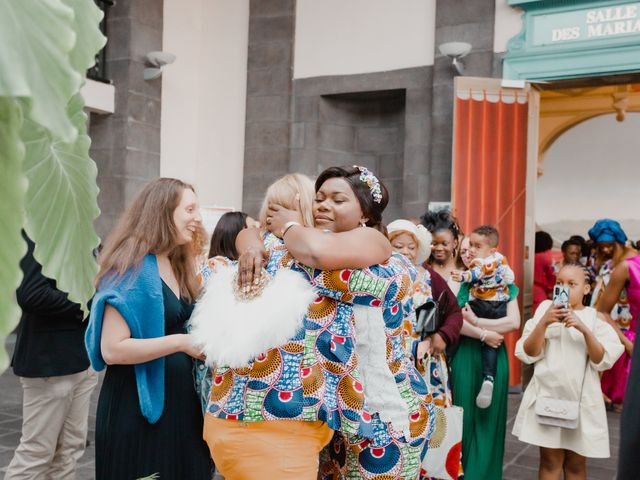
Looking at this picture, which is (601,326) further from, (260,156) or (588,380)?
(260,156)

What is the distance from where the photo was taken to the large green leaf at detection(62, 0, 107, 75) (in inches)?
13.4

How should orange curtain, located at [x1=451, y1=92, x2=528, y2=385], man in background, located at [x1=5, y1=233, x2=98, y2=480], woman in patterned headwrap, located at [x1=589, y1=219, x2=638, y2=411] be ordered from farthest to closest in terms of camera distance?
orange curtain, located at [x1=451, y1=92, x2=528, y2=385] → woman in patterned headwrap, located at [x1=589, y1=219, x2=638, y2=411] → man in background, located at [x1=5, y1=233, x2=98, y2=480]

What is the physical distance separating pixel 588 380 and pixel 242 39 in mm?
7365

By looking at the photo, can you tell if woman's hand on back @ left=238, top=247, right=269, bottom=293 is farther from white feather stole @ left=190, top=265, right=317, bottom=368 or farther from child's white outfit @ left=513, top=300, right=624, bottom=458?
child's white outfit @ left=513, top=300, right=624, bottom=458

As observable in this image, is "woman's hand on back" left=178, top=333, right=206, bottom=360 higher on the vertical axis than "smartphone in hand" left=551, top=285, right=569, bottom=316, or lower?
lower

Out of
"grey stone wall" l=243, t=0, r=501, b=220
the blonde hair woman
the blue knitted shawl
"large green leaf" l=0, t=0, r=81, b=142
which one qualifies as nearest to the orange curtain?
"grey stone wall" l=243, t=0, r=501, b=220

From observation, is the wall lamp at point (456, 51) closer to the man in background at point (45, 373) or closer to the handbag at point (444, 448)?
the handbag at point (444, 448)

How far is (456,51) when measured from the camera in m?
7.93

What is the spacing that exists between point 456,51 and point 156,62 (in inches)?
151

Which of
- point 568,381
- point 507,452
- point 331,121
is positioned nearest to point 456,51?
point 331,121

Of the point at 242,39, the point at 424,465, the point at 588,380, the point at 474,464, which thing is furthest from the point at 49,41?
the point at 242,39

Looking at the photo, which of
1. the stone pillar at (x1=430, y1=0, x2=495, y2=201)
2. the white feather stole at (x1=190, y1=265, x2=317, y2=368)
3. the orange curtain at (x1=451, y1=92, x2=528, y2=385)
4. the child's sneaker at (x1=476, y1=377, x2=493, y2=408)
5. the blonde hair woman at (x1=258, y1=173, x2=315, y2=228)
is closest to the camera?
the white feather stole at (x1=190, y1=265, x2=317, y2=368)

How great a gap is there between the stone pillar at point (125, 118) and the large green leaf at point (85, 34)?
8766 mm

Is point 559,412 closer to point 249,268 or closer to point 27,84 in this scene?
point 249,268
